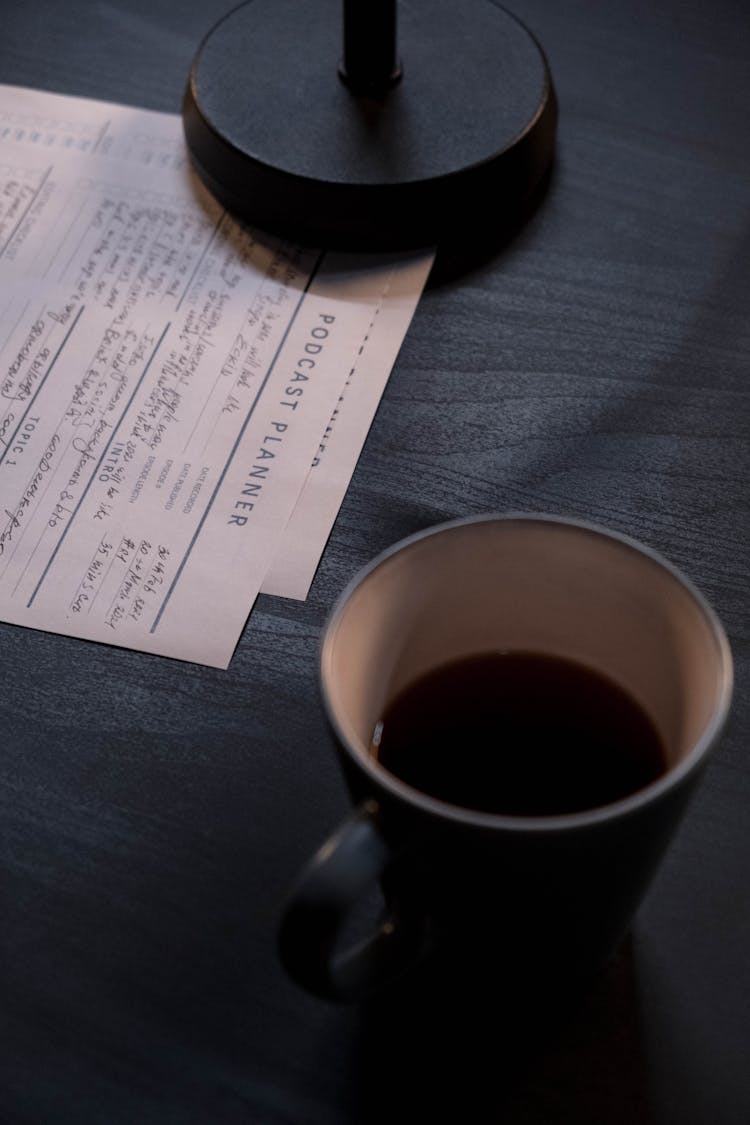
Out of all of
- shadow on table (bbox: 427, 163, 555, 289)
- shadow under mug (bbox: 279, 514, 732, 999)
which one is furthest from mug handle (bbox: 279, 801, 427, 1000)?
shadow on table (bbox: 427, 163, 555, 289)

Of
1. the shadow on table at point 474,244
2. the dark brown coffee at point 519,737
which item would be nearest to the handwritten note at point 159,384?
the shadow on table at point 474,244

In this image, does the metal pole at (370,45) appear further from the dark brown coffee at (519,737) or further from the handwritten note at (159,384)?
the dark brown coffee at (519,737)

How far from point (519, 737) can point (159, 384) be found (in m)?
0.28

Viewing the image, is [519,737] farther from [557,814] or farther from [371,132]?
[371,132]

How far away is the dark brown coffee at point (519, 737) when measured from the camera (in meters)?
0.37

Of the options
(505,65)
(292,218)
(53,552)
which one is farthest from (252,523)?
(505,65)

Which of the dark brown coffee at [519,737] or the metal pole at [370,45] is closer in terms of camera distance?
the dark brown coffee at [519,737]

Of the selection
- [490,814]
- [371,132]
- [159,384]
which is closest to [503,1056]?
[490,814]

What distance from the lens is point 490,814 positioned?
362 mm

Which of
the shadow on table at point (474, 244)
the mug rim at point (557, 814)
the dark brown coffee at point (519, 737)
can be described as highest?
the mug rim at point (557, 814)

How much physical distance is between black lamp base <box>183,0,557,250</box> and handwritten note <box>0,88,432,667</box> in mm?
22

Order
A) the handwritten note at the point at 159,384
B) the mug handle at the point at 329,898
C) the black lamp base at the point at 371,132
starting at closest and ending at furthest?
the mug handle at the point at 329,898 < the handwritten note at the point at 159,384 < the black lamp base at the point at 371,132

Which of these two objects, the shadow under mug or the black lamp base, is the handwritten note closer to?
the black lamp base

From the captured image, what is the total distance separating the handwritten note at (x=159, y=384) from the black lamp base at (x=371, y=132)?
22 millimetres
